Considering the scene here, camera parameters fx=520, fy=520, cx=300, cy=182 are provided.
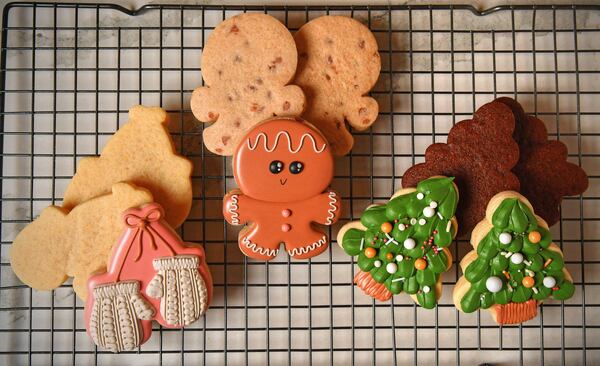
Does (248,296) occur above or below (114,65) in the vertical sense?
Result: below

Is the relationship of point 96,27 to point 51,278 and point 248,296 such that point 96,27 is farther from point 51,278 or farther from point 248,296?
point 248,296

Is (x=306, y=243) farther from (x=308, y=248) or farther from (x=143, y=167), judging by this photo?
(x=143, y=167)

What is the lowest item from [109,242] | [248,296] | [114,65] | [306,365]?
[306,365]

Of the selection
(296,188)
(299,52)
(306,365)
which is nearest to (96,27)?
(299,52)

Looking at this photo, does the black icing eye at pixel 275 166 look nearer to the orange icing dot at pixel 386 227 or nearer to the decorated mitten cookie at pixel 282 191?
the decorated mitten cookie at pixel 282 191

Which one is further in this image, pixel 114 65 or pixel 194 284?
pixel 114 65

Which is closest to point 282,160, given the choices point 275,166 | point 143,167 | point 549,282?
point 275,166
